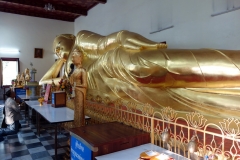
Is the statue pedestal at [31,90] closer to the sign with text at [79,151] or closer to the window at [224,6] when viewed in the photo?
the sign with text at [79,151]

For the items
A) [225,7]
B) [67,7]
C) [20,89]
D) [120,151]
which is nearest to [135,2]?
[225,7]

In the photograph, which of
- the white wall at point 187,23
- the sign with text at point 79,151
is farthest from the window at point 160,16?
the sign with text at point 79,151

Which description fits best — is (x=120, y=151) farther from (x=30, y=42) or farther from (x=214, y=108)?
(x=30, y=42)

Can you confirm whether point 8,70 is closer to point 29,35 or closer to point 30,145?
point 29,35

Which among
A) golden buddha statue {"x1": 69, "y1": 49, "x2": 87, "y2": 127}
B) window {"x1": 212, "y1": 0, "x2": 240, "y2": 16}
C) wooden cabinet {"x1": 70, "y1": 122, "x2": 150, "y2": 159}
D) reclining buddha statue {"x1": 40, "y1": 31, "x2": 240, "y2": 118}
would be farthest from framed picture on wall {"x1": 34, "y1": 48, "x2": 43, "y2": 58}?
wooden cabinet {"x1": 70, "y1": 122, "x2": 150, "y2": 159}

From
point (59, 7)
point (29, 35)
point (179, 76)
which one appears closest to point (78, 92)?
point (179, 76)

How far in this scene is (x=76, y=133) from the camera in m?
1.42

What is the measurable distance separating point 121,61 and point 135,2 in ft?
8.51

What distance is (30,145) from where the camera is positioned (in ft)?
8.30

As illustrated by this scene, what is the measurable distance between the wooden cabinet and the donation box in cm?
149

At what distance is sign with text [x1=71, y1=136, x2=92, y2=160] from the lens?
1263 millimetres

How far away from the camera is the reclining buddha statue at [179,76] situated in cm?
170

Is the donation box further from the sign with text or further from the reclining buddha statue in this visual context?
the sign with text

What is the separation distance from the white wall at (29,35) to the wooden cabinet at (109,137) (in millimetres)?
6570
